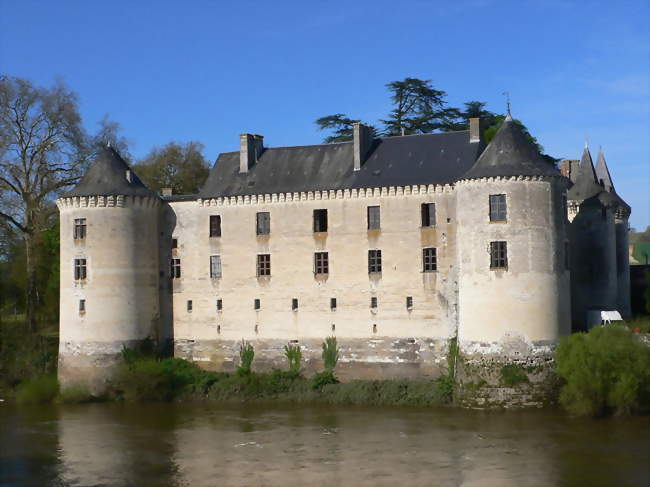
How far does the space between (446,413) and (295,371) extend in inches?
245

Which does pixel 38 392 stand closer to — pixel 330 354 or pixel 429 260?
pixel 330 354

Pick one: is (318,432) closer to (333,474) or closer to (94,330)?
(333,474)

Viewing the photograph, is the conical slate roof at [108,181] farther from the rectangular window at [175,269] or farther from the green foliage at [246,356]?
the green foliage at [246,356]

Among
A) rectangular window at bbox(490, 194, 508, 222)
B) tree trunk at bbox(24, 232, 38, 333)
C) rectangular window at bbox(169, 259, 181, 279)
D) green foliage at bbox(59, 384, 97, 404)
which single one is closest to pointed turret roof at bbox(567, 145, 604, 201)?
rectangular window at bbox(490, 194, 508, 222)

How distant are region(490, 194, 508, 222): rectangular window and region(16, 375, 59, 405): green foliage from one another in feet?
52.3

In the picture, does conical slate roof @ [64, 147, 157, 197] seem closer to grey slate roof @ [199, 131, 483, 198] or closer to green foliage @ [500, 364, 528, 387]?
grey slate roof @ [199, 131, 483, 198]

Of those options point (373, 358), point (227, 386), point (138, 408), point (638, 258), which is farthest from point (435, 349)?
point (638, 258)

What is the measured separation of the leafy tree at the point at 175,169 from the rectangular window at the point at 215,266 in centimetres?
1400

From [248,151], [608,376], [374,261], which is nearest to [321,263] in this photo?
[374,261]

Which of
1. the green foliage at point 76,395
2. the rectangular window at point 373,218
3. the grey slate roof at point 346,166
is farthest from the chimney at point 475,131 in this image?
the green foliage at point 76,395

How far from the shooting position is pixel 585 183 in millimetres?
34375

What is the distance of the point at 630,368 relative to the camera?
2503 centimetres

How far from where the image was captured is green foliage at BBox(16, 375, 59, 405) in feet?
103

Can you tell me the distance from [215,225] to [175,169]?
15337 millimetres
